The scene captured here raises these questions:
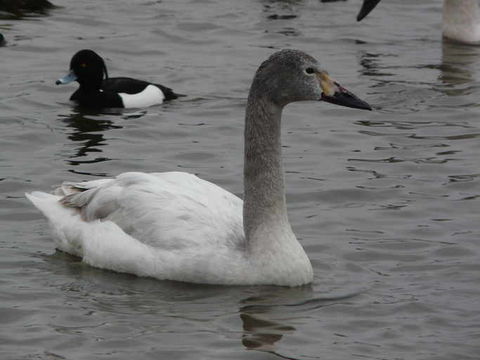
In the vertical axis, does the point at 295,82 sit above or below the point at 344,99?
above

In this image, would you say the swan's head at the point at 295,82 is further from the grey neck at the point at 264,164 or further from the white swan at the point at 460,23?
the white swan at the point at 460,23

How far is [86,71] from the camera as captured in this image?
15.4 meters

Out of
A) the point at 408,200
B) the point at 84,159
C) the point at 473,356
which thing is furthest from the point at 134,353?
the point at 84,159

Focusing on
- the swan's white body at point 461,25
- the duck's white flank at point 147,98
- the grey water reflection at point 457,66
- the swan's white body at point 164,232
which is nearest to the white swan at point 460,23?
the swan's white body at point 461,25

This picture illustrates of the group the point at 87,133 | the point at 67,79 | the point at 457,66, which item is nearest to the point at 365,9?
the point at 457,66

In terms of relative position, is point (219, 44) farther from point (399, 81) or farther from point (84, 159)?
point (84, 159)

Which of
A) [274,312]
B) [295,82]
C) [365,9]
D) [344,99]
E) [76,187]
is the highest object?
[295,82]

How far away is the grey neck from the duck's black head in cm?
586

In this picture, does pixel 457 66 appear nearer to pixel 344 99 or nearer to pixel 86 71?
A: pixel 86 71

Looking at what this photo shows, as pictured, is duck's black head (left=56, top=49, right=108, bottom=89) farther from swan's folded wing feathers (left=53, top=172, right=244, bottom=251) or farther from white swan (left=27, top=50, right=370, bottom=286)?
white swan (left=27, top=50, right=370, bottom=286)

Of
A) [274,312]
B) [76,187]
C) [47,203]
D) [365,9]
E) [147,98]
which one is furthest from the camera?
[365,9]

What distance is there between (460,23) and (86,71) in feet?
17.3

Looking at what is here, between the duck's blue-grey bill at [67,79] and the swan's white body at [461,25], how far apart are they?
529 cm

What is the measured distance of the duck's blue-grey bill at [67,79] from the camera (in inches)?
599
